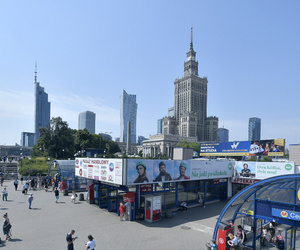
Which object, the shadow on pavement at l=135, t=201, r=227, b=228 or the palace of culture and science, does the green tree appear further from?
the palace of culture and science

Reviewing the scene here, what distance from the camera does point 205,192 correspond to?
22.6 meters

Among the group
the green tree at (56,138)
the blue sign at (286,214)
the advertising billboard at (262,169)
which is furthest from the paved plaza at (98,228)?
the green tree at (56,138)

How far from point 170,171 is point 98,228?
7.15 meters

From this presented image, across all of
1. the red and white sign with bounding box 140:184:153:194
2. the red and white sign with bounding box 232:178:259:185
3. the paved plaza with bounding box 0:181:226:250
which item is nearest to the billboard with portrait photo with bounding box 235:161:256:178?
the red and white sign with bounding box 232:178:259:185

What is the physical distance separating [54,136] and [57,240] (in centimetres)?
4675

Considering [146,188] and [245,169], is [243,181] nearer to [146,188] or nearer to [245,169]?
[245,169]

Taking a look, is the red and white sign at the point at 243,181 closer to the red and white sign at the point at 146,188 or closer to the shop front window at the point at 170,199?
the shop front window at the point at 170,199

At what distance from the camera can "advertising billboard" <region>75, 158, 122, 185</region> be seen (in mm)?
15523

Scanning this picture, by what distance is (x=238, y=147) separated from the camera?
29375 mm

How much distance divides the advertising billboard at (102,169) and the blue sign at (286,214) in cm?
955

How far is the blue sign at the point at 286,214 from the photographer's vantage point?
9.08 m

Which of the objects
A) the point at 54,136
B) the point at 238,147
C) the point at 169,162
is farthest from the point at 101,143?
the point at 169,162

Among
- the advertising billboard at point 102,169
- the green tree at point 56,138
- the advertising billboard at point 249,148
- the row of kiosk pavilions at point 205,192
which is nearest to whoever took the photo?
the row of kiosk pavilions at point 205,192

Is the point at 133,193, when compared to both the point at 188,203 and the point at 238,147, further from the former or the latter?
the point at 238,147
